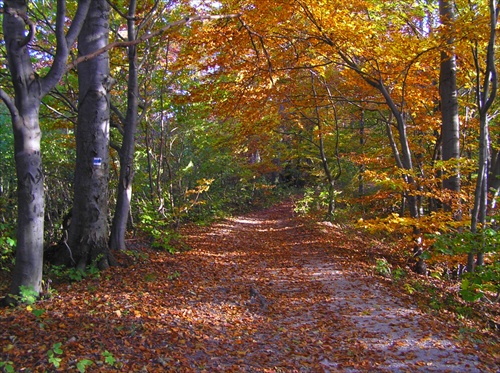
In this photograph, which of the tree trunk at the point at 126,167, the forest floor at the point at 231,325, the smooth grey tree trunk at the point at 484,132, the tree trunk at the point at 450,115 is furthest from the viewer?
the tree trunk at the point at 450,115

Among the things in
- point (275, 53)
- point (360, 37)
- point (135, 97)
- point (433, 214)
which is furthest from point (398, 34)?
point (135, 97)

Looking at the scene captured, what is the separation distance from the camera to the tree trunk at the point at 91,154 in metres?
6.05

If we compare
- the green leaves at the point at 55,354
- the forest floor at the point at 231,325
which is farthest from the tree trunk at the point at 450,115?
the green leaves at the point at 55,354

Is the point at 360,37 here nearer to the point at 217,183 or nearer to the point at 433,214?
the point at 433,214

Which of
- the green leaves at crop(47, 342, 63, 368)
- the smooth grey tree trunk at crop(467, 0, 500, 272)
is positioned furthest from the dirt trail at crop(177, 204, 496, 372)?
the smooth grey tree trunk at crop(467, 0, 500, 272)

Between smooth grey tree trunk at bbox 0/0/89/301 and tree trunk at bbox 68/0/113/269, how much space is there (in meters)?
1.75

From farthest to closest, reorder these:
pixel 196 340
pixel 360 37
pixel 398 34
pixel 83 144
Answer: pixel 398 34 < pixel 360 37 < pixel 83 144 < pixel 196 340

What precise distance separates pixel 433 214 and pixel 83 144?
6.79 meters

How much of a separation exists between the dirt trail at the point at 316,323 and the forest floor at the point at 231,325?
0.02 meters

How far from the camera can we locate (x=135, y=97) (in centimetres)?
721

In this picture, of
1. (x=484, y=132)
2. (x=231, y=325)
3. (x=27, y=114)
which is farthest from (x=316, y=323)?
(x=484, y=132)

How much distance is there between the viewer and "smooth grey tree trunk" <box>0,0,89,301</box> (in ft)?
12.4

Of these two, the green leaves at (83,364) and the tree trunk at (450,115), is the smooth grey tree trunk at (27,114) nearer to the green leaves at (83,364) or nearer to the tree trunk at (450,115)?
the green leaves at (83,364)

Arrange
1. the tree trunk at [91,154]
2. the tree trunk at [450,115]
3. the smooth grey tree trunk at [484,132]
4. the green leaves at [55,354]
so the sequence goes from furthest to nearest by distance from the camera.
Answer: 1. the tree trunk at [450,115]
2. the smooth grey tree trunk at [484,132]
3. the tree trunk at [91,154]
4. the green leaves at [55,354]
